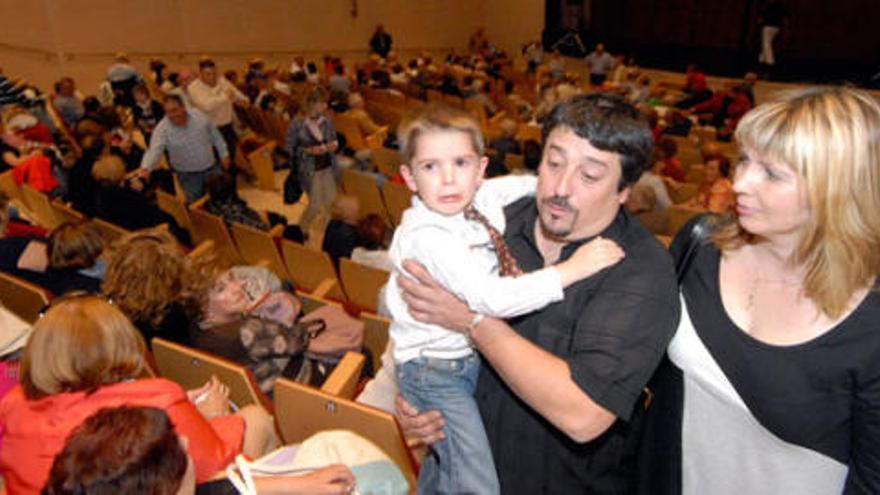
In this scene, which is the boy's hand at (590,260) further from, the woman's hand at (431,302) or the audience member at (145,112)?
the audience member at (145,112)

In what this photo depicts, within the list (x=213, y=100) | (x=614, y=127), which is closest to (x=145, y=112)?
(x=213, y=100)

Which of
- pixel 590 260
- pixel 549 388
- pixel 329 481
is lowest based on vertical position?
pixel 329 481

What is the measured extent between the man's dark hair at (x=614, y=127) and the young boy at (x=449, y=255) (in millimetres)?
309

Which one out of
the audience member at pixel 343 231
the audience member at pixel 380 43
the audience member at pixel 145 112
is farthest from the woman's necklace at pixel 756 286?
the audience member at pixel 380 43

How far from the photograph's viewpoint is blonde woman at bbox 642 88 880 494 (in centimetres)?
119

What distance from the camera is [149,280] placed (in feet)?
8.68

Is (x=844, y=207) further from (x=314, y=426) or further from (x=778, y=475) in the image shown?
(x=314, y=426)

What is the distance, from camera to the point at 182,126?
530cm

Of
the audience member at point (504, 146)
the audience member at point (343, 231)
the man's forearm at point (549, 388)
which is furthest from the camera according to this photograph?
the audience member at point (504, 146)

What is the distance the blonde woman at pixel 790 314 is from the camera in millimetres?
1187

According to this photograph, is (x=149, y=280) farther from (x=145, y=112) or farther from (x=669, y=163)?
(x=145, y=112)

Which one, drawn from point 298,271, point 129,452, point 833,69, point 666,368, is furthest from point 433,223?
point 833,69

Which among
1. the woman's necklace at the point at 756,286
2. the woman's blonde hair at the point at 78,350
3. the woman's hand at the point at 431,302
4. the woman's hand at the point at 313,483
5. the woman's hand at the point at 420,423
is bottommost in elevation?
the woman's hand at the point at 313,483

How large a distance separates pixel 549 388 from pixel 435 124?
77cm
